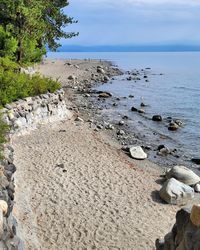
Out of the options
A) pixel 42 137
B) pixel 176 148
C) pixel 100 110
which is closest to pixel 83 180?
pixel 42 137

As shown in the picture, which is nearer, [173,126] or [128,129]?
[128,129]

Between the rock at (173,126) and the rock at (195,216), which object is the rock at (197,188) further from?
the rock at (173,126)

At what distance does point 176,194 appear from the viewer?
15.4m

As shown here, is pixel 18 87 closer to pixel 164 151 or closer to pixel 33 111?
pixel 33 111

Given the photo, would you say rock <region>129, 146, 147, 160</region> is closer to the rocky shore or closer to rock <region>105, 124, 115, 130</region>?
the rocky shore

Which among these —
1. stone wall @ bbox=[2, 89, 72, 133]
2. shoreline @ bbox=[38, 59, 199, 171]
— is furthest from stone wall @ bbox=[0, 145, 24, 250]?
shoreline @ bbox=[38, 59, 199, 171]

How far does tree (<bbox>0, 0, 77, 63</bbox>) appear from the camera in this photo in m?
33.8

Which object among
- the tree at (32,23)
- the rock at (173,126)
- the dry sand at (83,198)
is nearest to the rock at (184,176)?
the dry sand at (83,198)

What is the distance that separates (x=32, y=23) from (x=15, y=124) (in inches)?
715

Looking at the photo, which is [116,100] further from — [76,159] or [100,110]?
[76,159]

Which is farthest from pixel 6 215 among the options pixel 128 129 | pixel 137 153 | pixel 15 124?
pixel 128 129

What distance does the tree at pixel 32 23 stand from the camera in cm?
3384

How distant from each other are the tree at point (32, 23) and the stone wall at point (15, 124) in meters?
10.7

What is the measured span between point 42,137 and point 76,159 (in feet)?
11.7
